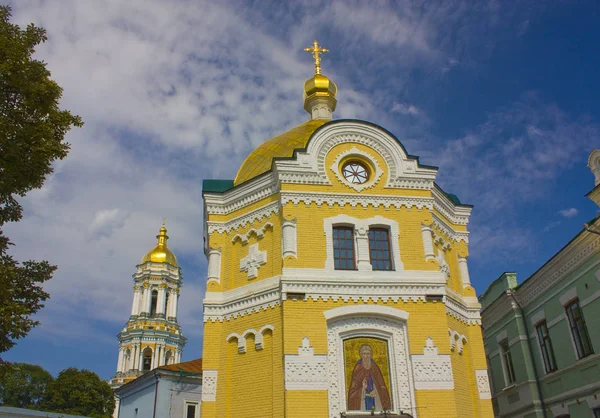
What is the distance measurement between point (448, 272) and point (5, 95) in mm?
13229

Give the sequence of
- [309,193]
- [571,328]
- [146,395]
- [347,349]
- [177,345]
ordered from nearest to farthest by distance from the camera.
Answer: [347,349] → [309,193] → [571,328] → [146,395] → [177,345]

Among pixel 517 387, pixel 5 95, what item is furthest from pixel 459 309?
pixel 5 95

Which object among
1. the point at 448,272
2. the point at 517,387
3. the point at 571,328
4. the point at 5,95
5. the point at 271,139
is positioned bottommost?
the point at 517,387

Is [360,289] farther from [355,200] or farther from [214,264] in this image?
[214,264]

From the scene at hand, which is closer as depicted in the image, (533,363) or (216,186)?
(216,186)

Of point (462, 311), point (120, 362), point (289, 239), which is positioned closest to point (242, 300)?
point (289, 239)

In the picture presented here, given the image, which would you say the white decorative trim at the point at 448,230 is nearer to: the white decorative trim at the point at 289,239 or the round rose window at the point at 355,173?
the round rose window at the point at 355,173

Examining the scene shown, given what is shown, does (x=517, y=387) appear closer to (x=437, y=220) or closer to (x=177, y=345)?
(x=437, y=220)

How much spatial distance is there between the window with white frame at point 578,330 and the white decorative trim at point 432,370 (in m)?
4.89

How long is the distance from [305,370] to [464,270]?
6.99m

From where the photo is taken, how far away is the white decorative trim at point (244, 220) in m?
16.4

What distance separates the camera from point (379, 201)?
642 inches

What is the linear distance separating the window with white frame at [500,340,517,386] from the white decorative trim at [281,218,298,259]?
36.3 feet

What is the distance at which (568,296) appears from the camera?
17250mm
